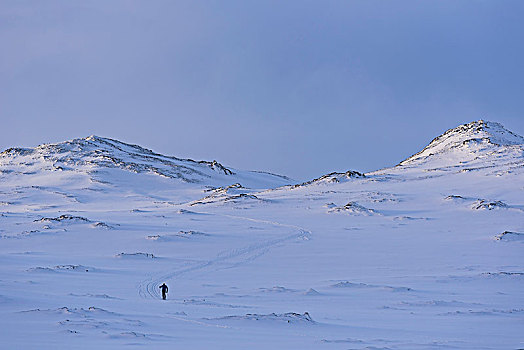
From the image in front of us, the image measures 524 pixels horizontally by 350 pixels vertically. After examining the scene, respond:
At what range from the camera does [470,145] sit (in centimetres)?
9575

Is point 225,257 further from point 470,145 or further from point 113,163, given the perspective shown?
point 113,163

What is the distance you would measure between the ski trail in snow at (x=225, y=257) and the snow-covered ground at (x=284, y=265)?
0.13 meters

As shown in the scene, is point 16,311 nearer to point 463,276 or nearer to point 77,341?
point 77,341

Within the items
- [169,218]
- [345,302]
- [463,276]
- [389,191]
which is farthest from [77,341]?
[389,191]

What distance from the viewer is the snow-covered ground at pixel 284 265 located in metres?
17.3

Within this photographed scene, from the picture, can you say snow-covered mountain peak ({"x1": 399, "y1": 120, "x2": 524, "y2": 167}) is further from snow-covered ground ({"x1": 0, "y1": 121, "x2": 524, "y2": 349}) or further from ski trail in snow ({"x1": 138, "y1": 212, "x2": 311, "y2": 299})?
ski trail in snow ({"x1": 138, "y1": 212, "x2": 311, "y2": 299})

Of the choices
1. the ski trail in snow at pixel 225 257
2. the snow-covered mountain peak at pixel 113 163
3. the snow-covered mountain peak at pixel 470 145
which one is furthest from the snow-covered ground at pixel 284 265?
the snow-covered mountain peak at pixel 113 163

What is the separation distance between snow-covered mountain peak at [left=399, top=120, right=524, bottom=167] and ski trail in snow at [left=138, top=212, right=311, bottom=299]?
149ft

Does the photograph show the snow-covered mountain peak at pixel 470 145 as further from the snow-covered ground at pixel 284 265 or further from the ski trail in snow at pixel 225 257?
the ski trail in snow at pixel 225 257

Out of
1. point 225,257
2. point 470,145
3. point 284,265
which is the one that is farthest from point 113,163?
point 284,265

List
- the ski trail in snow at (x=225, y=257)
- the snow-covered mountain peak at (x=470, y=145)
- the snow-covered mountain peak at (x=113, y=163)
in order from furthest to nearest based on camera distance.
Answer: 1. the snow-covered mountain peak at (x=113, y=163)
2. the snow-covered mountain peak at (x=470, y=145)
3. the ski trail in snow at (x=225, y=257)

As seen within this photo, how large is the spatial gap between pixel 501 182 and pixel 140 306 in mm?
53963

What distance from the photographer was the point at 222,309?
2211 cm

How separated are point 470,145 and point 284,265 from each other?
223 feet
